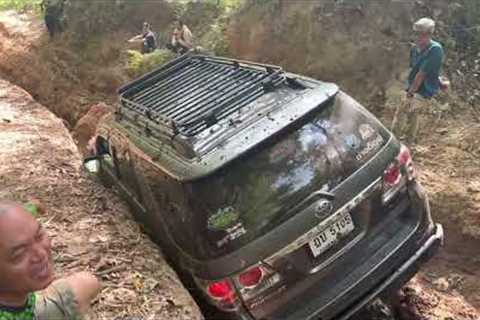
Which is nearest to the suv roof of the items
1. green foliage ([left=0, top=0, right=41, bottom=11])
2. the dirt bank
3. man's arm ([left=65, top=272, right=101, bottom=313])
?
the dirt bank

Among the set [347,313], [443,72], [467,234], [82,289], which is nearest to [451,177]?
[467,234]

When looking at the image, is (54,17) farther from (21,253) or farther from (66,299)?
(21,253)

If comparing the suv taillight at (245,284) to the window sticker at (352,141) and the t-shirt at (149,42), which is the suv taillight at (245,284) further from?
the t-shirt at (149,42)

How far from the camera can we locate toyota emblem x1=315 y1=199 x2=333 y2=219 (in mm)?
4023

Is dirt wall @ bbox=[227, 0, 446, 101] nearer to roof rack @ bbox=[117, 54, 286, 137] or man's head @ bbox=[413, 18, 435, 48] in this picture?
man's head @ bbox=[413, 18, 435, 48]

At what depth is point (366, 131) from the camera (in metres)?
4.47

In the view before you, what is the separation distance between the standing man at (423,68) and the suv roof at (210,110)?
221 centimetres

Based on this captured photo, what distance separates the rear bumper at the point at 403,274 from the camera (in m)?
4.21

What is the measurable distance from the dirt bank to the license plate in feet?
2.97

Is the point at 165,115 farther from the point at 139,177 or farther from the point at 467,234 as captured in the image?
the point at 467,234

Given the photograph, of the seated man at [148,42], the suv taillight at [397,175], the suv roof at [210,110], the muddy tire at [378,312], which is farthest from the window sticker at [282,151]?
the seated man at [148,42]

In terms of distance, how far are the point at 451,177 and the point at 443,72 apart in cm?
204

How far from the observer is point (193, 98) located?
5133 millimetres

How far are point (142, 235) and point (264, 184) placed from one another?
162 cm
